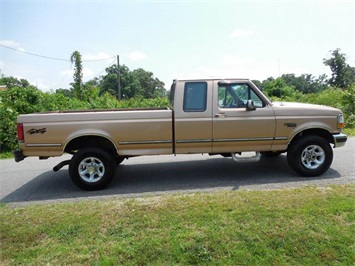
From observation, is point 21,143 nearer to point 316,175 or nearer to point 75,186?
point 75,186

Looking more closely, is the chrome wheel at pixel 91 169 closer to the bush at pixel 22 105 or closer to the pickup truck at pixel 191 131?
the pickup truck at pixel 191 131

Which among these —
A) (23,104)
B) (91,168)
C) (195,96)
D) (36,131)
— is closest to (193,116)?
(195,96)

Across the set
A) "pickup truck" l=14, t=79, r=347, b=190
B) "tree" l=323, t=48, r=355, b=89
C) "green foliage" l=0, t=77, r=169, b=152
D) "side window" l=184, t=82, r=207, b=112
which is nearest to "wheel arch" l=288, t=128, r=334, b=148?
"pickup truck" l=14, t=79, r=347, b=190

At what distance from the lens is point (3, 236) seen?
3.45 meters

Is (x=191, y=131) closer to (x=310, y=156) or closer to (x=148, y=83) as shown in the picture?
(x=310, y=156)

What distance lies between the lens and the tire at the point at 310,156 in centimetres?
541

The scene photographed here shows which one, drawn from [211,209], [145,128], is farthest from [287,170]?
[145,128]

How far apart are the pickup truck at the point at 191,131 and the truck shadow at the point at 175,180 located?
0.35 m

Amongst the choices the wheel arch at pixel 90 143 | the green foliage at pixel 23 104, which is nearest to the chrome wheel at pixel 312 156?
the wheel arch at pixel 90 143

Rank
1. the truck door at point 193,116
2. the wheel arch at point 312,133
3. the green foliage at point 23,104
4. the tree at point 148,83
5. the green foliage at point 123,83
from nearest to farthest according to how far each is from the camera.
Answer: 1. the truck door at point 193,116
2. the wheel arch at point 312,133
3. the green foliage at point 23,104
4. the green foliage at point 123,83
5. the tree at point 148,83

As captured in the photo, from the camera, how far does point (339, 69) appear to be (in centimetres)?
6003

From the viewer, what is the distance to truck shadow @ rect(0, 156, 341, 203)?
196 inches

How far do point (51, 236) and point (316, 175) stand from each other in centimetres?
481

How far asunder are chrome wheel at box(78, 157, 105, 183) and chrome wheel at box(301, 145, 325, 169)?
397 centimetres
